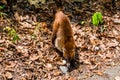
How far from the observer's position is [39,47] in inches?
294

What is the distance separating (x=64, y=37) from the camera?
720cm

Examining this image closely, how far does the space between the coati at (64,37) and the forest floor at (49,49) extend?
248 mm

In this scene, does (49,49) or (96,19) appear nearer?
(49,49)

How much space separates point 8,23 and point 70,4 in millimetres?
1900

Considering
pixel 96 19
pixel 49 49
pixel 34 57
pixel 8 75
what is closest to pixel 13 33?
pixel 34 57

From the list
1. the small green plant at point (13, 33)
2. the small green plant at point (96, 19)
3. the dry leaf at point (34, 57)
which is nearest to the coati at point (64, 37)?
the dry leaf at point (34, 57)

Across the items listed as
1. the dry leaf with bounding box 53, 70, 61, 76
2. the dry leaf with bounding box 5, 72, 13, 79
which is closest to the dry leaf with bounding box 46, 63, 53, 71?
the dry leaf with bounding box 53, 70, 61, 76

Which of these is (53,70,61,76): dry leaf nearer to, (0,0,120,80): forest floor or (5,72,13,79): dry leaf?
(0,0,120,80): forest floor

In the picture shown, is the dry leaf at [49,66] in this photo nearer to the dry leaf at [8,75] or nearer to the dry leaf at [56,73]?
the dry leaf at [56,73]

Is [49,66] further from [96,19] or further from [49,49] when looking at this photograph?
[96,19]

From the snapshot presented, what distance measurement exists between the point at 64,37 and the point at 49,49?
1.71 feet

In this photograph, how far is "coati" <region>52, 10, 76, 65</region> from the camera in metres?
7.05

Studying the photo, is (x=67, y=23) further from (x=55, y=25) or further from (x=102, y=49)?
(x=102, y=49)

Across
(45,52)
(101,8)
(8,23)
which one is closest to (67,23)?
(45,52)
